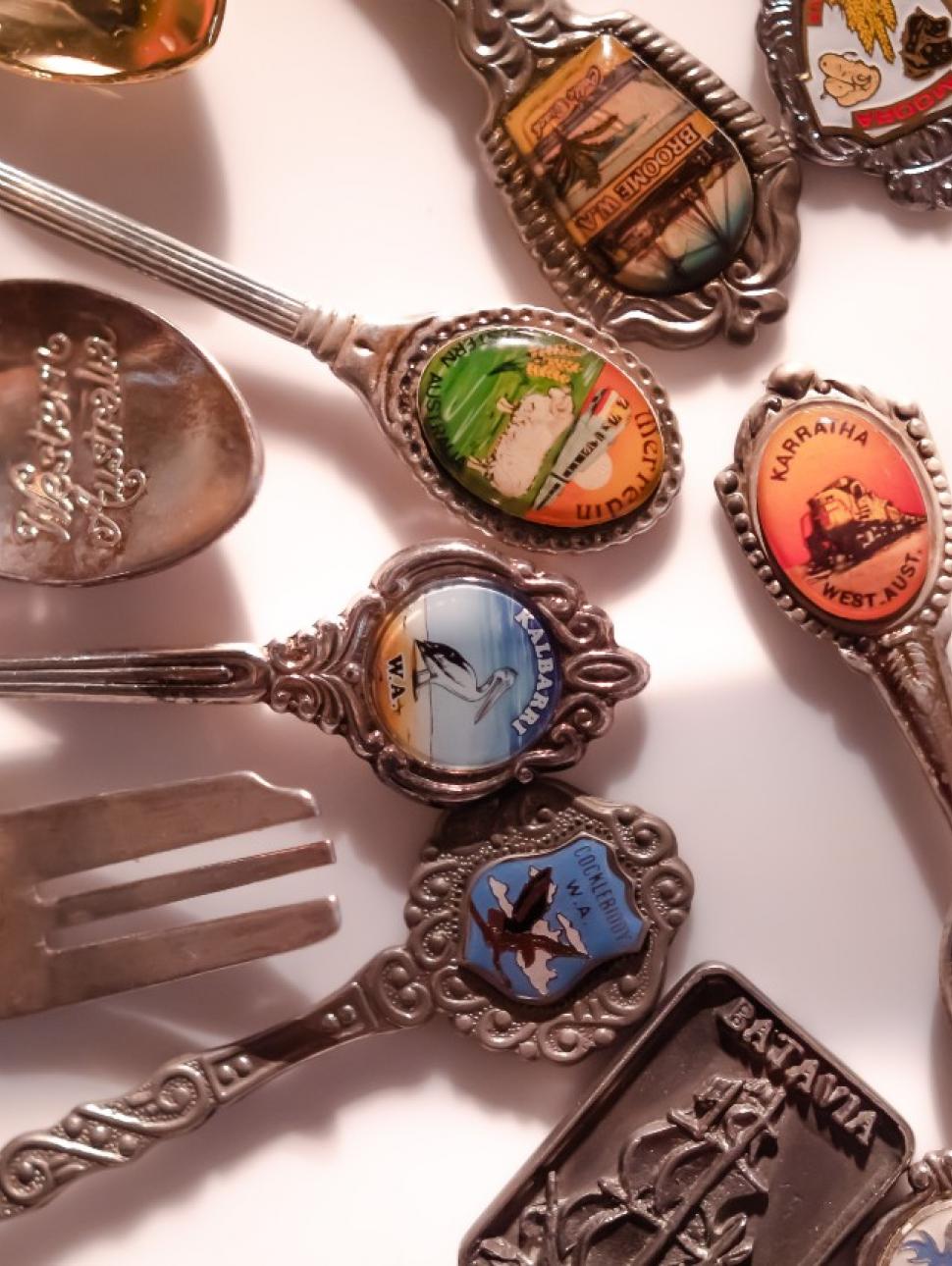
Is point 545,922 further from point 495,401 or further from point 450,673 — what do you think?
point 495,401

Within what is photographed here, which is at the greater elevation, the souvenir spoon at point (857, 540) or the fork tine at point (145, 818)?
the souvenir spoon at point (857, 540)

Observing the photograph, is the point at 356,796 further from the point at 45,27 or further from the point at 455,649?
the point at 45,27

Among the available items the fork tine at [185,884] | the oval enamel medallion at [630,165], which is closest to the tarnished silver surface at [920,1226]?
the fork tine at [185,884]

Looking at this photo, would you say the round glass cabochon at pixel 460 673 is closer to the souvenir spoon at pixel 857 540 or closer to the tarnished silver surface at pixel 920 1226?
the souvenir spoon at pixel 857 540

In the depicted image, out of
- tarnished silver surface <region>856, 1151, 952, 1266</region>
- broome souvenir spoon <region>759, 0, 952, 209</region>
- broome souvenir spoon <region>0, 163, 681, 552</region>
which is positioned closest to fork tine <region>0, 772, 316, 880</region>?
broome souvenir spoon <region>0, 163, 681, 552</region>

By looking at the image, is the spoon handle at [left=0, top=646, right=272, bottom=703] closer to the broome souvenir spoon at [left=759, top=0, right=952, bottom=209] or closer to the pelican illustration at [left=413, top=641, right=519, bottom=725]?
the pelican illustration at [left=413, top=641, right=519, bottom=725]

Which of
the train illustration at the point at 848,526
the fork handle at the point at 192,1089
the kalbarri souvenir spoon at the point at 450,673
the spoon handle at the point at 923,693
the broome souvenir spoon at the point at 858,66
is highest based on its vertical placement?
the broome souvenir spoon at the point at 858,66

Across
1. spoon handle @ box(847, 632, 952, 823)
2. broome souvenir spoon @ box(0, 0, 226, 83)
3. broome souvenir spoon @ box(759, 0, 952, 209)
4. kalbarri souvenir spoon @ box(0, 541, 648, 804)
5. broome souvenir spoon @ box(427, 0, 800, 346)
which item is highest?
broome souvenir spoon @ box(759, 0, 952, 209)
